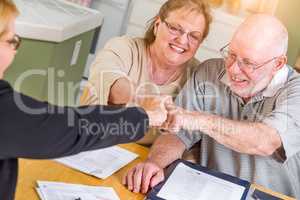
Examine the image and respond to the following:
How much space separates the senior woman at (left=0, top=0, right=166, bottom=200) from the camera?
32.9 inches

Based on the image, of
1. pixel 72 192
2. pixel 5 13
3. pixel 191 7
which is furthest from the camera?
pixel 191 7

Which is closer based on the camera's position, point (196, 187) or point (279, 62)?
point (196, 187)

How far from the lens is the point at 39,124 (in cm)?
86

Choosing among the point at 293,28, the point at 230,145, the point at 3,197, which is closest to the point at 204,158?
the point at 230,145

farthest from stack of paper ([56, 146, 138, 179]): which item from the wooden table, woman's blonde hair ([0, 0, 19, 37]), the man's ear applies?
woman's blonde hair ([0, 0, 19, 37])

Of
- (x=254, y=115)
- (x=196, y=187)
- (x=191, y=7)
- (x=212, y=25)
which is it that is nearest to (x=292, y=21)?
(x=212, y=25)

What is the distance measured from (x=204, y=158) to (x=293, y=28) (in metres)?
1.67

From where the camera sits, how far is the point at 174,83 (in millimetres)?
1960

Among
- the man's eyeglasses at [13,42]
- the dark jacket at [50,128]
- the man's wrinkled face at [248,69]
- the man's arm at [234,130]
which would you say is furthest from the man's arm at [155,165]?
the man's eyeglasses at [13,42]

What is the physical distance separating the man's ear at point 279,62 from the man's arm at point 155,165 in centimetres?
46

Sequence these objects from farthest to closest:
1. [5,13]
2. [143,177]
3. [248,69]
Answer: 1. [248,69]
2. [143,177]
3. [5,13]

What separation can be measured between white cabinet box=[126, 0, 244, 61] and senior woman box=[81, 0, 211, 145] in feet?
3.93

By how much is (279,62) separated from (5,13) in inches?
45.7

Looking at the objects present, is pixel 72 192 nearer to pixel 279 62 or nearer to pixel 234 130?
pixel 234 130
